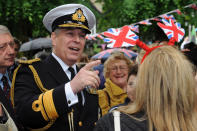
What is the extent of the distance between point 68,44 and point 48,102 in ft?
2.01

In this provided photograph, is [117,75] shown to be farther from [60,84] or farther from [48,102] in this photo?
[48,102]

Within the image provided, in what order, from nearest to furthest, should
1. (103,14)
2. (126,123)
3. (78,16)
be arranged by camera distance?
(126,123), (78,16), (103,14)

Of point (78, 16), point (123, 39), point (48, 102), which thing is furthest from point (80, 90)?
point (123, 39)

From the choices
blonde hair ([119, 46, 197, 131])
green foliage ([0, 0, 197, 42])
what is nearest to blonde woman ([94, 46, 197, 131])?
blonde hair ([119, 46, 197, 131])

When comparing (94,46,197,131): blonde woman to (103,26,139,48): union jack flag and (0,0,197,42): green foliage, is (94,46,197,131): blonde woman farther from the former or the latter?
(0,0,197,42): green foliage

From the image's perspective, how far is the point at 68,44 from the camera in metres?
2.33

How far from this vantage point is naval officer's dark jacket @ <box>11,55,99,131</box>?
191cm

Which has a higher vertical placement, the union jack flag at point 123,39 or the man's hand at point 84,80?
the union jack flag at point 123,39

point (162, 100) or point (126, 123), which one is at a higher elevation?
point (162, 100)

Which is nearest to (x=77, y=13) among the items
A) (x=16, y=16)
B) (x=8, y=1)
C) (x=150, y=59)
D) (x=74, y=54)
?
(x=74, y=54)

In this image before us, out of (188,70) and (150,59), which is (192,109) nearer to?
(188,70)

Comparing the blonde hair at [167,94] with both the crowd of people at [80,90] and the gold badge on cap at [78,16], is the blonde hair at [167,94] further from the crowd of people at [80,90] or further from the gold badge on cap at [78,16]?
the gold badge on cap at [78,16]

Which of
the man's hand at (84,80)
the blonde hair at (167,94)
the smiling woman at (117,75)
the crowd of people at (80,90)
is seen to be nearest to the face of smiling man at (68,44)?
the crowd of people at (80,90)

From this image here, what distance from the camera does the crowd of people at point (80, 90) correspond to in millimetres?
1585
